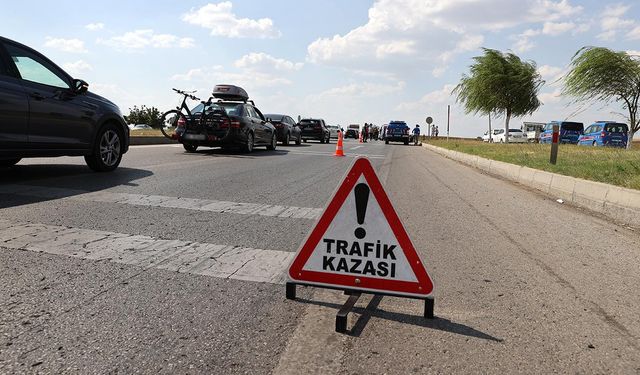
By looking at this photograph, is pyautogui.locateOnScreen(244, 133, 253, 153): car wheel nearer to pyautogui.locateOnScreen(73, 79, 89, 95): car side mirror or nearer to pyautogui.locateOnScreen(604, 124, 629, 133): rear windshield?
pyautogui.locateOnScreen(73, 79, 89, 95): car side mirror

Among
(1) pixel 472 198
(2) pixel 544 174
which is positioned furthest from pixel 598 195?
(2) pixel 544 174

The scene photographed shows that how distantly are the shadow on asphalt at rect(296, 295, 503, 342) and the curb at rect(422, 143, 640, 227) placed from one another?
15.0ft

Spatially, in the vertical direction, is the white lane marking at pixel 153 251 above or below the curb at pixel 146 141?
below

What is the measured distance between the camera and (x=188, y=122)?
49.2 feet

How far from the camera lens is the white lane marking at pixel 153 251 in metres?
3.72

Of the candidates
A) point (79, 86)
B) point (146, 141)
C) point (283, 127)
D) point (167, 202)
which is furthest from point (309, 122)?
point (167, 202)

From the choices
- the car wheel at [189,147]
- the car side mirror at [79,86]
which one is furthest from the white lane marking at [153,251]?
the car wheel at [189,147]

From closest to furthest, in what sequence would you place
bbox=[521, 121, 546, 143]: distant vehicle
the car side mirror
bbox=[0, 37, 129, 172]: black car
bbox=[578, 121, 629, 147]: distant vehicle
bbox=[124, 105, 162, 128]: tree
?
1. bbox=[0, 37, 129, 172]: black car
2. the car side mirror
3. bbox=[578, 121, 629, 147]: distant vehicle
4. bbox=[521, 121, 546, 143]: distant vehicle
5. bbox=[124, 105, 162, 128]: tree

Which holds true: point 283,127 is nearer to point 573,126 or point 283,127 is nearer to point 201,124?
point 201,124

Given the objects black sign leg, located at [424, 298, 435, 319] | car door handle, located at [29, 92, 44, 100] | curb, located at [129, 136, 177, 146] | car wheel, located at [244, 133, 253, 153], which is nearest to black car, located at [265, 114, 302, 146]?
curb, located at [129, 136, 177, 146]

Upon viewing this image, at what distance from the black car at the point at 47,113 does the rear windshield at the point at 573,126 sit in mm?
38950

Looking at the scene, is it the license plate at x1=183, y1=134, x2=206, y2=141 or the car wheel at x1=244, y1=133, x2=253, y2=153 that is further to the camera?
the car wheel at x1=244, y1=133, x2=253, y2=153

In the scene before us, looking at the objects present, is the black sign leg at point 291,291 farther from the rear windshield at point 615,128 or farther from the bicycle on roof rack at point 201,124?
the rear windshield at point 615,128

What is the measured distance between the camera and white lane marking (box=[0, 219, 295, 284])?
12.2 ft
